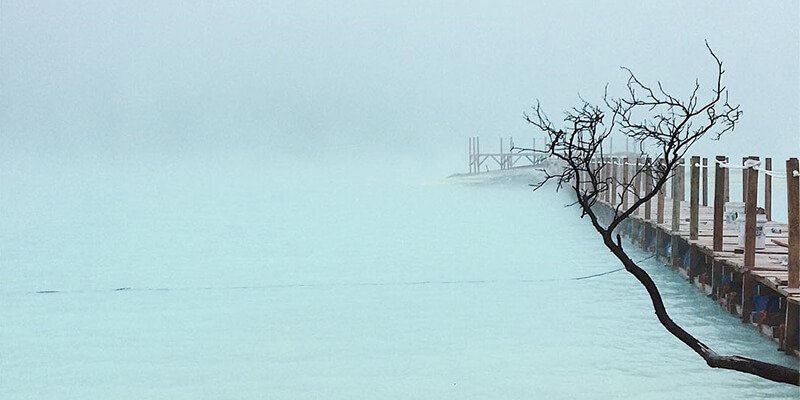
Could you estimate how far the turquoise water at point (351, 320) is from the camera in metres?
10.4

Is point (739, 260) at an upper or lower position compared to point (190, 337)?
Answer: upper

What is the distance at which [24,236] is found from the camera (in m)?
29.9

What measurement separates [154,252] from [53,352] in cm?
1241

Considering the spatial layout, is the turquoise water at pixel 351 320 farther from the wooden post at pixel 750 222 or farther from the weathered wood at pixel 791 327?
the wooden post at pixel 750 222

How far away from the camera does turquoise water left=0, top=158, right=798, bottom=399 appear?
10398 mm

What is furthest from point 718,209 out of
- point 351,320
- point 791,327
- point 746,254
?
point 351,320

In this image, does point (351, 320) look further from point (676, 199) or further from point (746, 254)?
point (746, 254)

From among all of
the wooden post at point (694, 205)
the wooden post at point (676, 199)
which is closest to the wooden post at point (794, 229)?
the wooden post at point (694, 205)

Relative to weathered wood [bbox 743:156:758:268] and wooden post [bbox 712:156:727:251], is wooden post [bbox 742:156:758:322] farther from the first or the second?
wooden post [bbox 712:156:727:251]

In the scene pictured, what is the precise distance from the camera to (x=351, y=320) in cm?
1413

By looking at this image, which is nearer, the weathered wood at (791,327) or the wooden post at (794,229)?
the wooden post at (794,229)

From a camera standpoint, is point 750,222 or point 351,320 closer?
point 750,222

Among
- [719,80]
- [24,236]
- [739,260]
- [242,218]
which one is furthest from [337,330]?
[242,218]

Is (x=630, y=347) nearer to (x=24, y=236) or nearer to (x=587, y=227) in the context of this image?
(x=587, y=227)
